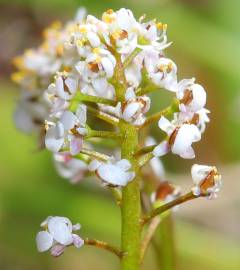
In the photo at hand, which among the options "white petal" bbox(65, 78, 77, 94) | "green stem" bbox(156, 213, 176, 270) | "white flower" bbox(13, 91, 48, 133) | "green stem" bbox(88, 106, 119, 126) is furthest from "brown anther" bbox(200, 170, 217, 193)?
"white flower" bbox(13, 91, 48, 133)

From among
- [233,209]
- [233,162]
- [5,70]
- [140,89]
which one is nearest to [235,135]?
[233,162]

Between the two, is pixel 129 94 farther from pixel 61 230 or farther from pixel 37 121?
pixel 37 121

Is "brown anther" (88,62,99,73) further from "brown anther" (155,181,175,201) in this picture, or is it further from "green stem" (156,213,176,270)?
"green stem" (156,213,176,270)

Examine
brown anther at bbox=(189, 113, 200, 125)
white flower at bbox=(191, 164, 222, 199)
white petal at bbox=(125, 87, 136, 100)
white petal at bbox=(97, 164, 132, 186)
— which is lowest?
white flower at bbox=(191, 164, 222, 199)

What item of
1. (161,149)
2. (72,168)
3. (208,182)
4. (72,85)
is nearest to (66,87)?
(72,85)

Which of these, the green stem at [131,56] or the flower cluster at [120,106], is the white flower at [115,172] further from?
the green stem at [131,56]

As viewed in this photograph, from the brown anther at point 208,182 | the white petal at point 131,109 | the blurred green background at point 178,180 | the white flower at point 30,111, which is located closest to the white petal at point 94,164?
the white petal at point 131,109
